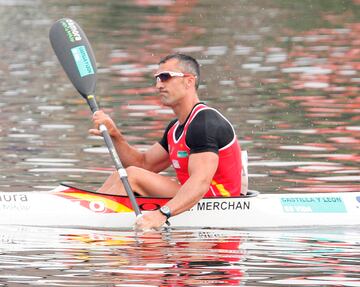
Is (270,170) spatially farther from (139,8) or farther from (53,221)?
(139,8)

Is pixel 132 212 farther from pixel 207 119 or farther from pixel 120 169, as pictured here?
pixel 207 119

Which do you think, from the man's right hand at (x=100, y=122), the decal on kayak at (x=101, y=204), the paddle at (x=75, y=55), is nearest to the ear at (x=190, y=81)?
the man's right hand at (x=100, y=122)

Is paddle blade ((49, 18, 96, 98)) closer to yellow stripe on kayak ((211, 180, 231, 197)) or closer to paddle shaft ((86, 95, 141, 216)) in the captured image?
paddle shaft ((86, 95, 141, 216))

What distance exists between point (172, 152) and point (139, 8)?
37352 mm

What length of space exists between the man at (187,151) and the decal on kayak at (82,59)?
1577 millimetres

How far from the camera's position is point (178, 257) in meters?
14.8

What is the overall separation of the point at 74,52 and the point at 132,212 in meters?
2.51

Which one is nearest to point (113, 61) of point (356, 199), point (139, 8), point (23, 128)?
point (23, 128)

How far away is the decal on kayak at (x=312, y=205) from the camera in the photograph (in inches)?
672

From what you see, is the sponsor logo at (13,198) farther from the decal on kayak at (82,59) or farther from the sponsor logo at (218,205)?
the decal on kayak at (82,59)

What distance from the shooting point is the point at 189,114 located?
1636cm

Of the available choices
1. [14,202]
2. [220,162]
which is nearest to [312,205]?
[220,162]

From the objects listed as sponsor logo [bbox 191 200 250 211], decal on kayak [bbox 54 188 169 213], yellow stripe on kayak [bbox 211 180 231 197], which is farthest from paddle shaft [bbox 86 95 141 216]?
yellow stripe on kayak [bbox 211 180 231 197]

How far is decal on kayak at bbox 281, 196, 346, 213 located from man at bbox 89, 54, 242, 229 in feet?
1.97
